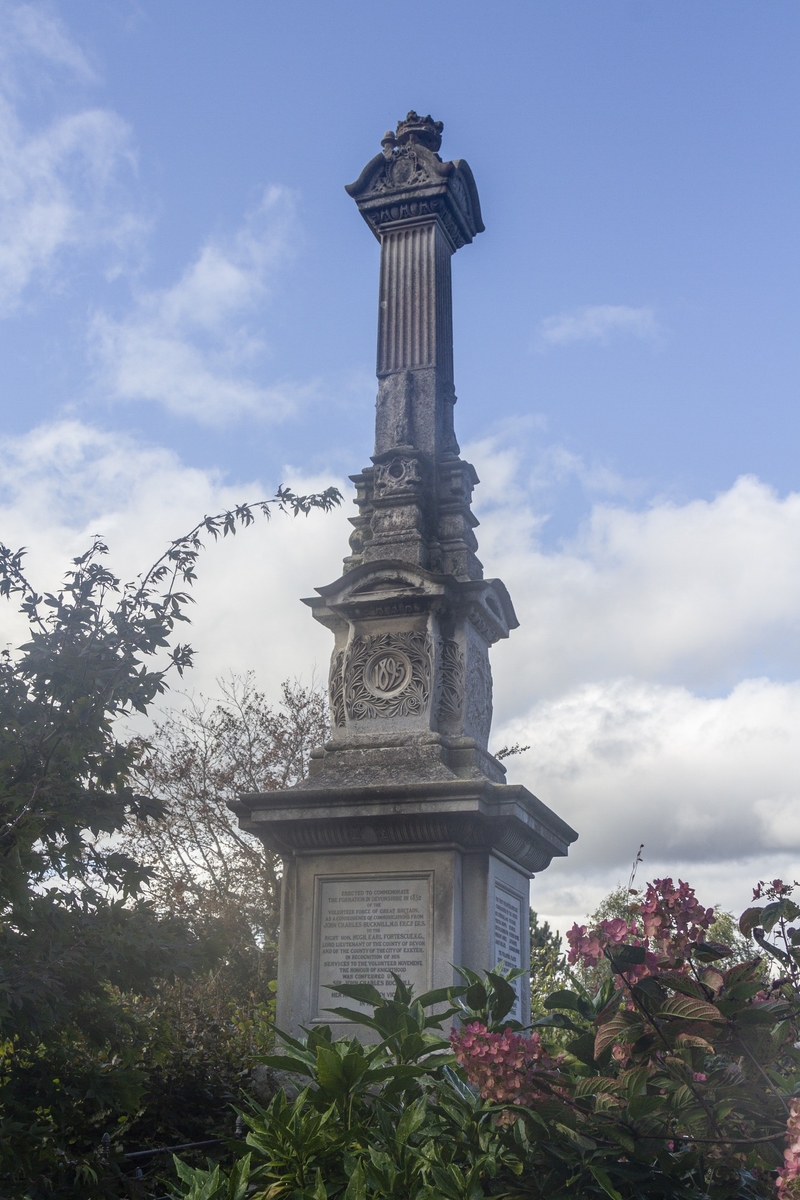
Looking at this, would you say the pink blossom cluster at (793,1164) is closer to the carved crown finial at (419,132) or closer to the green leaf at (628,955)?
the green leaf at (628,955)

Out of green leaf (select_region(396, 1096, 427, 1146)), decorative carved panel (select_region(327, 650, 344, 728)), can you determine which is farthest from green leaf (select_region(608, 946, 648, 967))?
decorative carved panel (select_region(327, 650, 344, 728))

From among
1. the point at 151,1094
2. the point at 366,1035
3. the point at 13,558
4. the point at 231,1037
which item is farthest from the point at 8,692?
the point at 231,1037

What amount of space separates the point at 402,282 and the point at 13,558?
5844 millimetres

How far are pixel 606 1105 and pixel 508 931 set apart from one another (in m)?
6.03

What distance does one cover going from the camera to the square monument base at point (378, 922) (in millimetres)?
8320

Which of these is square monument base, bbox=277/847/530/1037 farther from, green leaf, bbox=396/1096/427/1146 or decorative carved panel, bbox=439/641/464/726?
green leaf, bbox=396/1096/427/1146

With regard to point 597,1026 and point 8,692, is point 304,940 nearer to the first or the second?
point 8,692

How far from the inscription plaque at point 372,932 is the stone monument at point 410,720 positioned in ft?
0.04

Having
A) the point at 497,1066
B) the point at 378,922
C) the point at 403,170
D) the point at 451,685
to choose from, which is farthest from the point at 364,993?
the point at 403,170

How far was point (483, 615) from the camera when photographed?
9.89m

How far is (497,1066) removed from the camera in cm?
327

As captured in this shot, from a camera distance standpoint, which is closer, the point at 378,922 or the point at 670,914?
the point at 670,914

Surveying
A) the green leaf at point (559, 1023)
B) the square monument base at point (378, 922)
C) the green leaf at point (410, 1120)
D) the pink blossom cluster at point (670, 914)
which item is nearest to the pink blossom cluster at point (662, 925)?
the pink blossom cluster at point (670, 914)

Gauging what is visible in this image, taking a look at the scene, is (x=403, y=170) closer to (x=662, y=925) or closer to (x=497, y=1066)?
(x=662, y=925)
